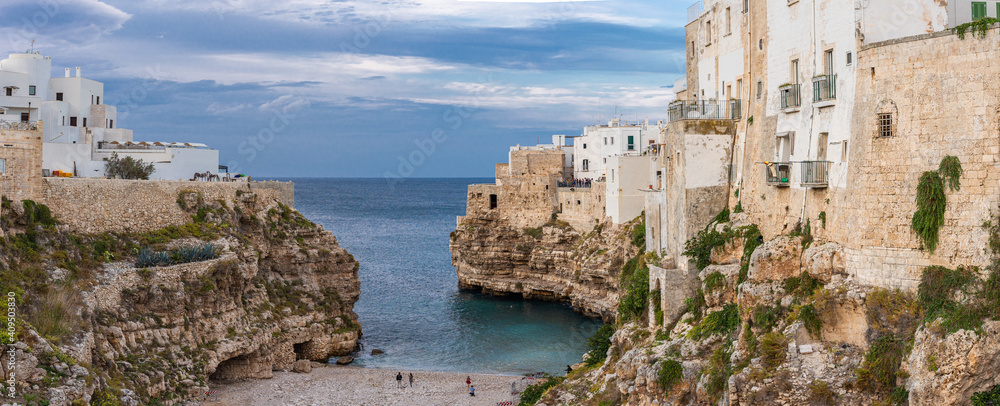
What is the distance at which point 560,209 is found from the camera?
66.9 metres

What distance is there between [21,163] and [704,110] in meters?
26.7

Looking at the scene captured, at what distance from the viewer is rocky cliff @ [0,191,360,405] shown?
27.9 metres

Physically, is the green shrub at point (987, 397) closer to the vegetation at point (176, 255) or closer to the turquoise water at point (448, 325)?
the turquoise water at point (448, 325)

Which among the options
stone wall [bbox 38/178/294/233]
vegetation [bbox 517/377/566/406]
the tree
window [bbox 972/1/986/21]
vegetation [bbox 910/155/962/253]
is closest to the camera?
vegetation [bbox 910/155/962/253]

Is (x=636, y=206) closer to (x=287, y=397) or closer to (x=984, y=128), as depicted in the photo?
(x=287, y=397)

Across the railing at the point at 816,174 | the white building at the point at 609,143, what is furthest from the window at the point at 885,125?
the white building at the point at 609,143

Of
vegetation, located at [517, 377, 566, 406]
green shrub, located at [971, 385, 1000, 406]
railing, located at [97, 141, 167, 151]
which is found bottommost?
vegetation, located at [517, 377, 566, 406]

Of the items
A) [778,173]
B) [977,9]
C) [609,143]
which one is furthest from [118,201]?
[609,143]

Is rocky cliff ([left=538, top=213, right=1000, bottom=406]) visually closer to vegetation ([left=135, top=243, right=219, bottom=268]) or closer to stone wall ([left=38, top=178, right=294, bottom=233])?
vegetation ([left=135, top=243, right=219, bottom=268])

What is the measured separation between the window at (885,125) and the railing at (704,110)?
800cm

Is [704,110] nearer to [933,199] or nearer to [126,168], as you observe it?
[933,199]

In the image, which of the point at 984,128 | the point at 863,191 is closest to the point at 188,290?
the point at 863,191

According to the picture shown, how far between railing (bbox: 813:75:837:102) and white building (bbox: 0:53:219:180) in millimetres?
37346

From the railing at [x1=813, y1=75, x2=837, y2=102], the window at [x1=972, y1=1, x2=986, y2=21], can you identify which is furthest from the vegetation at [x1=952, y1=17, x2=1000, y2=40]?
the railing at [x1=813, y1=75, x2=837, y2=102]
